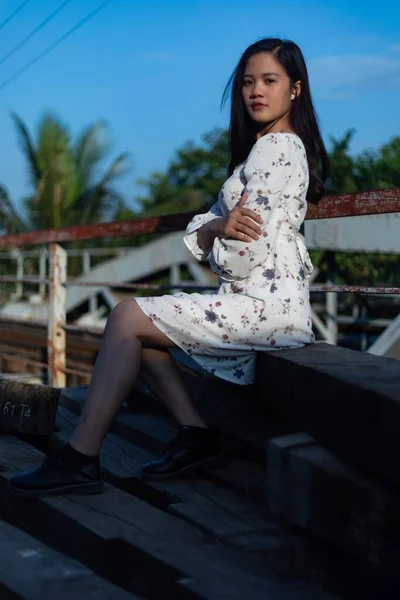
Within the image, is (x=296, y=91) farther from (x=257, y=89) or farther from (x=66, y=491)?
(x=66, y=491)

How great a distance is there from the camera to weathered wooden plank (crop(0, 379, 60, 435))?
2604mm

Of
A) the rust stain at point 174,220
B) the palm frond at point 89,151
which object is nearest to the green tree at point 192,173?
the palm frond at point 89,151

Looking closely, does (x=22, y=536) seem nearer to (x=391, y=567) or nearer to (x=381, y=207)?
(x=391, y=567)

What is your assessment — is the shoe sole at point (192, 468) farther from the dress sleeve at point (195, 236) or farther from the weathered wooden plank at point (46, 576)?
the dress sleeve at point (195, 236)

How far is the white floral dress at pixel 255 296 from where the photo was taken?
2035 millimetres

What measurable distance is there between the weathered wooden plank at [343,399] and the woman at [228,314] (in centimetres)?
11

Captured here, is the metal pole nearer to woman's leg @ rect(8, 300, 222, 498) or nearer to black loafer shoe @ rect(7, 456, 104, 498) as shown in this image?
woman's leg @ rect(8, 300, 222, 498)

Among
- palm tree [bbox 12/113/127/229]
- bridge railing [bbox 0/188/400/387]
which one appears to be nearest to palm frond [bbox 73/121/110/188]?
palm tree [bbox 12/113/127/229]

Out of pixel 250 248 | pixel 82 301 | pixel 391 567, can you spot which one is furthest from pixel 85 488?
pixel 82 301

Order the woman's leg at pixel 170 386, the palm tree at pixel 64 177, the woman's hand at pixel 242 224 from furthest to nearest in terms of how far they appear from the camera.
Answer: the palm tree at pixel 64 177 < the woman's leg at pixel 170 386 < the woman's hand at pixel 242 224

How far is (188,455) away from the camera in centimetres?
213

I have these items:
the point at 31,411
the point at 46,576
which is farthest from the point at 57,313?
the point at 46,576

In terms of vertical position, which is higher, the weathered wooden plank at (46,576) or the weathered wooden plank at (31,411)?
the weathered wooden plank at (31,411)

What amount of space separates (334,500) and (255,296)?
2.28ft
